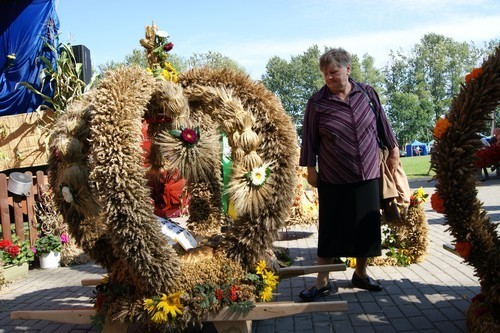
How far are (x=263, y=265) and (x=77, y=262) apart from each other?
15.1 feet

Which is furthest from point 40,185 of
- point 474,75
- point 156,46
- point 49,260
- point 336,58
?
point 474,75

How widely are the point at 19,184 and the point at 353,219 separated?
4990 millimetres

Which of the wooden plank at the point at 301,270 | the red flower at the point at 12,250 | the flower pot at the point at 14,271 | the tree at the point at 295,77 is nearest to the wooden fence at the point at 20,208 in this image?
the red flower at the point at 12,250

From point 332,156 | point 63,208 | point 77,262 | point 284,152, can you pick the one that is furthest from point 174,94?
point 77,262

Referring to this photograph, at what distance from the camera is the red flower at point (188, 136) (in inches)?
118

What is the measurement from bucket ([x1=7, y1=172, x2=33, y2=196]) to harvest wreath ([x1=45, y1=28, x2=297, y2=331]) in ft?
12.1

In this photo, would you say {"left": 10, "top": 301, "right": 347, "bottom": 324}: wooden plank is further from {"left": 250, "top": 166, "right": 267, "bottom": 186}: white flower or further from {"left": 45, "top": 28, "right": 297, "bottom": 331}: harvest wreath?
{"left": 250, "top": 166, "right": 267, "bottom": 186}: white flower

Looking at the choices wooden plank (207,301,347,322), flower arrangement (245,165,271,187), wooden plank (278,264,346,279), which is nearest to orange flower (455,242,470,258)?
wooden plank (207,301,347,322)

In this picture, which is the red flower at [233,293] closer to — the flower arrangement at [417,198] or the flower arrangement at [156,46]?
the flower arrangement at [156,46]

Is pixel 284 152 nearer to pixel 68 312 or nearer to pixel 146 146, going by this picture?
pixel 146 146

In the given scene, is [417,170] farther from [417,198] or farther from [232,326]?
[232,326]

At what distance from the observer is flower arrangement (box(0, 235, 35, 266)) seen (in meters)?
5.93

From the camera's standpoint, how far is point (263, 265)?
9.86 ft

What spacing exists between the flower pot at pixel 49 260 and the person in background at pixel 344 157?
4203 millimetres
